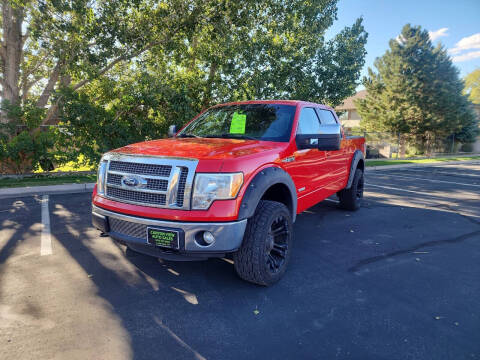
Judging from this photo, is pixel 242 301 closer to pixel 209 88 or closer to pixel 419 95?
pixel 209 88

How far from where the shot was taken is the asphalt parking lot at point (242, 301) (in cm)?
237

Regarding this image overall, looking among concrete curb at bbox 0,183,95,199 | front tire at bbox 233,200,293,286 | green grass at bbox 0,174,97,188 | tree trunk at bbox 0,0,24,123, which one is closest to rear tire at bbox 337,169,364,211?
front tire at bbox 233,200,293,286

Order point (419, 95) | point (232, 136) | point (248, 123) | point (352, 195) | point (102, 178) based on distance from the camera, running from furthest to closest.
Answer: point (419, 95) < point (352, 195) < point (248, 123) < point (232, 136) < point (102, 178)

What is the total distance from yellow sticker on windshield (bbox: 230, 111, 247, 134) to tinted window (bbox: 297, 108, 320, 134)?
0.72 m

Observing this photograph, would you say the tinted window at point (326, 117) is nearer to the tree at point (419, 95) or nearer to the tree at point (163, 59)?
the tree at point (163, 59)

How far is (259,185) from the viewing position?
10.2ft

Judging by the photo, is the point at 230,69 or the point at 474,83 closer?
the point at 230,69

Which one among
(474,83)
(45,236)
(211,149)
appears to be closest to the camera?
(211,149)

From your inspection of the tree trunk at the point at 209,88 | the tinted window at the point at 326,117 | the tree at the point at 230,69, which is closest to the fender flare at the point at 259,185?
the tinted window at the point at 326,117

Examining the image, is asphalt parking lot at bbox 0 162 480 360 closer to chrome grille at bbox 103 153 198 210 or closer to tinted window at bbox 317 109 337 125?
chrome grille at bbox 103 153 198 210

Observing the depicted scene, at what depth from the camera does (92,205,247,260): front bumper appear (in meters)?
2.79

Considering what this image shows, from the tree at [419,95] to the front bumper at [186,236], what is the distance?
2948 cm

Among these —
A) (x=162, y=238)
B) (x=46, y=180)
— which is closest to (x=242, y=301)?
(x=162, y=238)

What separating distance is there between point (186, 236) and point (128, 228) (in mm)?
647
